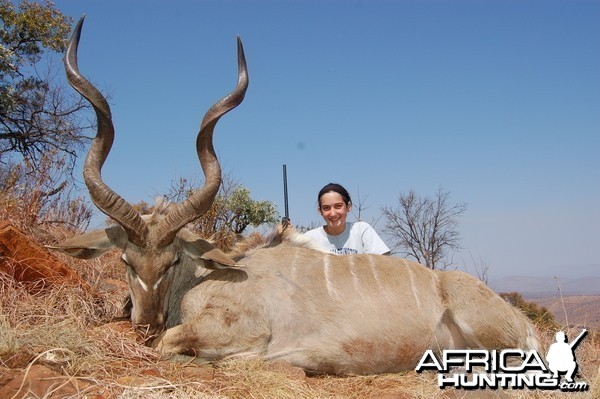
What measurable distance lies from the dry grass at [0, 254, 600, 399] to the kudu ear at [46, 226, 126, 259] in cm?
44

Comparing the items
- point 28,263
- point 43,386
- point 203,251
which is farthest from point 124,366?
point 28,263

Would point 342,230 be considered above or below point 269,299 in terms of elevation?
above

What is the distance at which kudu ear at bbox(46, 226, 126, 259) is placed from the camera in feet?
12.6

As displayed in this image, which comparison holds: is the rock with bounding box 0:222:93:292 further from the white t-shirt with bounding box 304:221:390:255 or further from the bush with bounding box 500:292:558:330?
the bush with bounding box 500:292:558:330

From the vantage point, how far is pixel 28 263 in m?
4.27

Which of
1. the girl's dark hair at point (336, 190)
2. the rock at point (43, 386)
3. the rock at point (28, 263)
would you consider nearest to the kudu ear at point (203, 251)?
the rock at point (28, 263)

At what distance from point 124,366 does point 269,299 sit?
1007 millimetres

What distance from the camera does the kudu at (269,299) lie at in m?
3.63

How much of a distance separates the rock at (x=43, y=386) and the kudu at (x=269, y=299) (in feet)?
3.04

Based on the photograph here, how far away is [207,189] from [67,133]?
10.3 m

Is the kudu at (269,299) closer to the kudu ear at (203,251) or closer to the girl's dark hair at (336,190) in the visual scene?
the kudu ear at (203,251)

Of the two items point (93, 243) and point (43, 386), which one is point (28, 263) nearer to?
point (93, 243)

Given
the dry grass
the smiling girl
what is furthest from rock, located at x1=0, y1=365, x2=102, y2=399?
the smiling girl

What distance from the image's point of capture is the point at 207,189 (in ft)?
12.7
